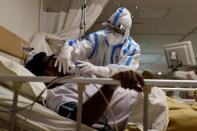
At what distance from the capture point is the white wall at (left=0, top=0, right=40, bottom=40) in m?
2.52

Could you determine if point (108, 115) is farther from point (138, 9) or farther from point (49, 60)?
point (138, 9)

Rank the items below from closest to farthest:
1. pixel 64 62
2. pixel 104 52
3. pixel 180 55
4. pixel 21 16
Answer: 1. pixel 64 62
2. pixel 104 52
3. pixel 21 16
4. pixel 180 55

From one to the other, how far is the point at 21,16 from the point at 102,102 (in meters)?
1.97

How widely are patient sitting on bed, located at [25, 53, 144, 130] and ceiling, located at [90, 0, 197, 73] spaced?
2.85 m

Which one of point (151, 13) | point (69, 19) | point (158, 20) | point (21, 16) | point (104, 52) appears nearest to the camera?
point (104, 52)

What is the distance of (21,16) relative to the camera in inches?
114

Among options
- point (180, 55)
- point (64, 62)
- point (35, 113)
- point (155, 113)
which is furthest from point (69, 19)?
point (35, 113)

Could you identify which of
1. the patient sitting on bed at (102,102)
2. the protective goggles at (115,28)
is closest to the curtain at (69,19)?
the protective goggles at (115,28)

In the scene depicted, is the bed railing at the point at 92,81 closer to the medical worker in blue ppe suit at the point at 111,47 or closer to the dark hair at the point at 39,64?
the medical worker in blue ppe suit at the point at 111,47

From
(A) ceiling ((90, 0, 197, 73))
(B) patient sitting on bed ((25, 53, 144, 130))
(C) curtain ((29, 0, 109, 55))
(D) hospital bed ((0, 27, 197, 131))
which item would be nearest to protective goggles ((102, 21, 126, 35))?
(B) patient sitting on bed ((25, 53, 144, 130))

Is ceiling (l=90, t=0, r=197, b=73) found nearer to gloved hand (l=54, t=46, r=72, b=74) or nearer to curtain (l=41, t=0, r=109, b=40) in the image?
curtain (l=41, t=0, r=109, b=40)

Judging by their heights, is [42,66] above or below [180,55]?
below

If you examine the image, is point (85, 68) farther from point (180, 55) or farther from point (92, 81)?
point (180, 55)

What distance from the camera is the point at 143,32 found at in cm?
553
